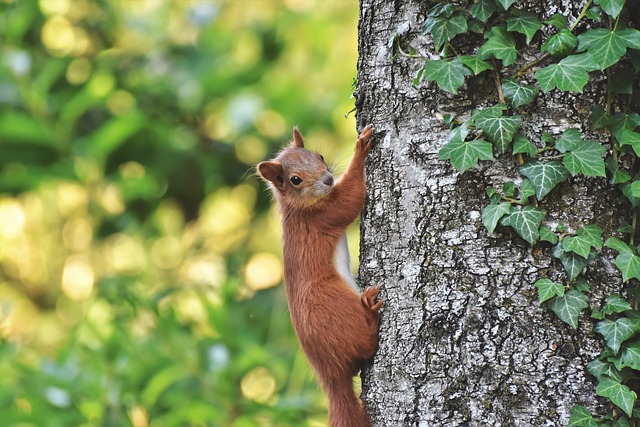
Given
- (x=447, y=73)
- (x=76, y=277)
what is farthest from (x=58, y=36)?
(x=447, y=73)

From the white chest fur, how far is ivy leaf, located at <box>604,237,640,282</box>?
0.71 meters

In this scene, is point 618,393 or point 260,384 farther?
point 260,384

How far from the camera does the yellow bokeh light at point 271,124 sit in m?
3.98

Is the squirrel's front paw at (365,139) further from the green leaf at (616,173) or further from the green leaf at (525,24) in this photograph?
the green leaf at (616,173)

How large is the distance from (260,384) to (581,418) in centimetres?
249

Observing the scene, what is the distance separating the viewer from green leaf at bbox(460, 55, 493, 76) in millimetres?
1429

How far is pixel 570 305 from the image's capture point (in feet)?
4.59

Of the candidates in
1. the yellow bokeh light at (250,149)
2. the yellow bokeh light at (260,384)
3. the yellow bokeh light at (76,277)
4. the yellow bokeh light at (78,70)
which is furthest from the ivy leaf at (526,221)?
the yellow bokeh light at (76,277)

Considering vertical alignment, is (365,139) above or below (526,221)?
above

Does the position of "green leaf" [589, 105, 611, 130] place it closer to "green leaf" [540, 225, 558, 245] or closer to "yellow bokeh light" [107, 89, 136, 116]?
"green leaf" [540, 225, 558, 245]

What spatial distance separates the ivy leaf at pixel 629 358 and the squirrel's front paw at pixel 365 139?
67 centimetres

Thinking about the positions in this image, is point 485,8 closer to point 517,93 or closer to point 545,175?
point 517,93

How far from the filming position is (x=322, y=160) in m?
2.43

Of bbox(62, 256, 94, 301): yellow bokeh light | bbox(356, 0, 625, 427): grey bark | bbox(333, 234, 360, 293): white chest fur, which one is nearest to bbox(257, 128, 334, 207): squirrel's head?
bbox(333, 234, 360, 293): white chest fur
